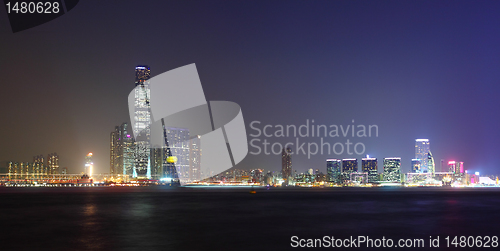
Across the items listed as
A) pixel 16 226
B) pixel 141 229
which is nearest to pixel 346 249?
pixel 141 229

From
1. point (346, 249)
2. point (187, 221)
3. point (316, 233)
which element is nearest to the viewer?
point (346, 249)

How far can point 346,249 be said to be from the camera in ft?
78.4

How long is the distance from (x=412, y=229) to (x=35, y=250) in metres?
27.0

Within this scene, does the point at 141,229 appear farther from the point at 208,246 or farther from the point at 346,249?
the point at 346,249

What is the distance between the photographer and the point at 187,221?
40.7m

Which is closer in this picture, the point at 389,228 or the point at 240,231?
the point at 240,231

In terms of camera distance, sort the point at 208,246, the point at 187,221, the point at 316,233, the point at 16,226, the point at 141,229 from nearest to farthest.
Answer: the point at 208,246 → the point at 316,233 → the point at 141,229 → the point at 16,226 → the point at 187,221

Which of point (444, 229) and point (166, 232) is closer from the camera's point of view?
point (166, 232)

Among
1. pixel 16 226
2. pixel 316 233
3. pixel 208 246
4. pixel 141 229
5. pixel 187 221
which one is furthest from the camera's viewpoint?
pixel 187 221

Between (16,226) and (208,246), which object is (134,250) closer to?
(208,246)

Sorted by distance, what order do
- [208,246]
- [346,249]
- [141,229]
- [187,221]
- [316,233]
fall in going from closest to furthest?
[346,249] < [208,246] < [316,233] < [141,229] < [187,221]

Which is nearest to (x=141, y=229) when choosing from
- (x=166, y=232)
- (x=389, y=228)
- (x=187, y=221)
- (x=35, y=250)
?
(x=166, y=232)

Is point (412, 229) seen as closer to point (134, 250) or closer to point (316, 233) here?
point (316, 233)

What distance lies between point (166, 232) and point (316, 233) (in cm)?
1093
